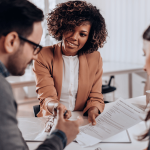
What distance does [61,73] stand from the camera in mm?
1429

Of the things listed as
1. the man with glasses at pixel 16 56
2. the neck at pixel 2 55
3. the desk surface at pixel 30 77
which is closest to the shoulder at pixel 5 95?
the man with glasses at pixel 16 56

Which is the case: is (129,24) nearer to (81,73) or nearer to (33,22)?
(81,73)

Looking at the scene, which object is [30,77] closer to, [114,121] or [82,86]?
[82,86]

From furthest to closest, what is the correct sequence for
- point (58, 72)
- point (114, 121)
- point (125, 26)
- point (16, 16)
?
point (125, 26), point (58, 72), point (114, 121), point (16, 16)

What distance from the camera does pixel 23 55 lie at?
70 centimetres

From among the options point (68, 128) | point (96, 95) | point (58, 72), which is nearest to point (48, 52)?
point (58, 72)

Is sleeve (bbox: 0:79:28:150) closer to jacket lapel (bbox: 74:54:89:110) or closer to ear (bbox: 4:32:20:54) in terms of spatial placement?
ear (bbox: 4:32:20:54)

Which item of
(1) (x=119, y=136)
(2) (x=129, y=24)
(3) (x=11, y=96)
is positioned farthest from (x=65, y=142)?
(2) (x=129, y=24)

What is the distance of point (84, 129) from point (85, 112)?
11.4 inches

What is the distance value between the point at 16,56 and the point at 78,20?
0.74 m

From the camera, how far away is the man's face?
0.68m

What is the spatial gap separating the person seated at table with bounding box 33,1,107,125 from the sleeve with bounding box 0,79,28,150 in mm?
726

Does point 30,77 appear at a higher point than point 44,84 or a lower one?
lower

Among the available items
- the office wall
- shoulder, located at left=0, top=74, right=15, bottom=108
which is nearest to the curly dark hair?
shoulder, located at left=0, top=74, right=15, bottom=108
